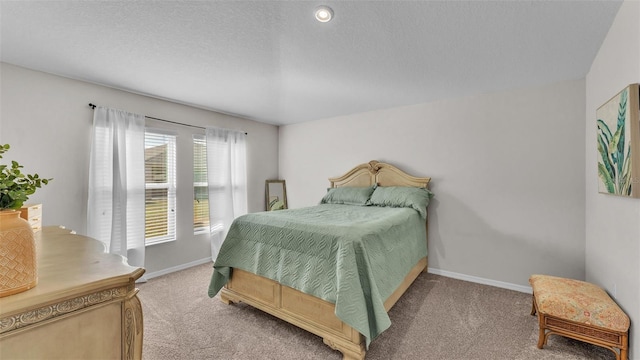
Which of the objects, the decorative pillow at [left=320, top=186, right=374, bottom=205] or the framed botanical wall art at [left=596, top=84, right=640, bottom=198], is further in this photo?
the decorative pillow at [left=320, top=186, right=374, bottom=205]

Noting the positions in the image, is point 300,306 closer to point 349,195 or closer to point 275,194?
point 349,195

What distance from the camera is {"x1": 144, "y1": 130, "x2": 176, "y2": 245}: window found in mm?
3350

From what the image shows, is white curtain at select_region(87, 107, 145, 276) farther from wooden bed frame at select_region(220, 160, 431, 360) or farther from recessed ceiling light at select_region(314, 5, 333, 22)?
recessed ceiling light at select_region(314, 5, 333, 22)

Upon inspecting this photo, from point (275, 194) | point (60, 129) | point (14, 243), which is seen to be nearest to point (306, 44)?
point (14, 243)

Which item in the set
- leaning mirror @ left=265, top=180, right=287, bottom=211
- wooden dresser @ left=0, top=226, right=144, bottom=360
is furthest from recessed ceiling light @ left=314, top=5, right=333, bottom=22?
leaning mirror @ left=265, top=180, right=287, bottom=211

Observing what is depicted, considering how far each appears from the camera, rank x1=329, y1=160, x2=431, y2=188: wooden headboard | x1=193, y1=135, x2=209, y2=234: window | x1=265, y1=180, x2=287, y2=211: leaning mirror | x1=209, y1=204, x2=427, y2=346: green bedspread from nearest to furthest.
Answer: x1=209, y1=204, x2=427, y2=346: green bedspread
x1=329, y1=160, x2=431, y2=188: wooden headboard
x1=193, y1=135, x2=209, y2=234: window
x1=265, y1=180, x2=287, y2=211: leaning mirror

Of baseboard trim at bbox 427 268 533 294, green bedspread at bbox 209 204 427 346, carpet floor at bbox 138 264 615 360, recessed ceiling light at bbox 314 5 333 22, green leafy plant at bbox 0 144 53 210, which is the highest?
recessed ceiling light at bbox 314 5 333 22

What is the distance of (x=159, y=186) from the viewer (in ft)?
11.3

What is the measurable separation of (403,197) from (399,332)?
1.62 metres

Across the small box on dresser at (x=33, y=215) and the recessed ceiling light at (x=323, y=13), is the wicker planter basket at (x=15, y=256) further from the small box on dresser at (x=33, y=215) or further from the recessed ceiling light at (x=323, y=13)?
the recessed ceiling light at (x=323, y=13)

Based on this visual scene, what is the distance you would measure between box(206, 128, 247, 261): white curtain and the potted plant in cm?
318

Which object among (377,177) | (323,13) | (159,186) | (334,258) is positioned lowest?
(334,258)

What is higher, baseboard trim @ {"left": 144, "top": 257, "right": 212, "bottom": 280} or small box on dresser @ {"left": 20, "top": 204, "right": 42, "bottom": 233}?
small box on dresser @ {"left": 20, "top": 204, "right": 42, "bottom": 233}

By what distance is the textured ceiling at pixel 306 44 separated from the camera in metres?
1.63
